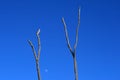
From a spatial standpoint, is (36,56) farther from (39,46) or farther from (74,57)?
(74,57)

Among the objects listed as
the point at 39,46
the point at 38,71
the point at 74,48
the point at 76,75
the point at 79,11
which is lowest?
the point at 76,75

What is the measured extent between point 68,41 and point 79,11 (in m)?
0.82

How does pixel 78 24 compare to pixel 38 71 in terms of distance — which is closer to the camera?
pixel 38 71

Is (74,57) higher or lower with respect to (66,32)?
lower

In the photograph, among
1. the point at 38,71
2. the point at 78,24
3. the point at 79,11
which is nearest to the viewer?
the point at 38,71

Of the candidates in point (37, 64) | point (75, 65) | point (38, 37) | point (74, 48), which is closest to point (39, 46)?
point (38, 37)

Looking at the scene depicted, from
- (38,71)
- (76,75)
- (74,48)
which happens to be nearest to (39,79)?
(38,71)

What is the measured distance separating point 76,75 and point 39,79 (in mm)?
678

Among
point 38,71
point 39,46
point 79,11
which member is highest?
point 79,11

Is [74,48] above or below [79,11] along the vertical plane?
below

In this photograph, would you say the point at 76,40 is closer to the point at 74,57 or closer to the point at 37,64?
the point at 74,57

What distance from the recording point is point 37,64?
3736mm

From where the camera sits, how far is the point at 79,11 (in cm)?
416

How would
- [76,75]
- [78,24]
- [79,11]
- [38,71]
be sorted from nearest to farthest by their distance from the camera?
[76,75] < [38,71] < [78,24] < [79,11]
